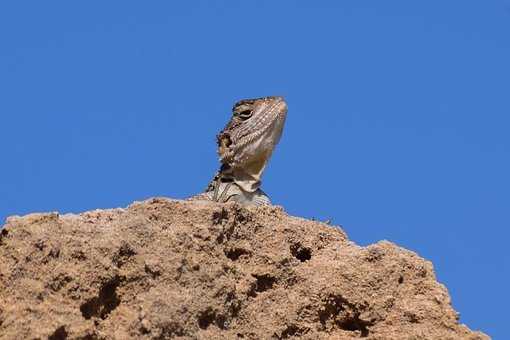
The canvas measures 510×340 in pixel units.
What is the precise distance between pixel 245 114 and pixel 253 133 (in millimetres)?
340

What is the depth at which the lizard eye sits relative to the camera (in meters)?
10.7

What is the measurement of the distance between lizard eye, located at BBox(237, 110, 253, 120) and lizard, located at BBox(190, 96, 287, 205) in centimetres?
1

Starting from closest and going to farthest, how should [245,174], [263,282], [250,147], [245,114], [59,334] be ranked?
[59,334] → [263,282] → [250,147] → [245,174] → [245,114]

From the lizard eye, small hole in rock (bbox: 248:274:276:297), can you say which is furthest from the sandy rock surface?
the lizard eye

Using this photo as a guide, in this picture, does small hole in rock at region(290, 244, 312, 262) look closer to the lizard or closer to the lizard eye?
the lizard

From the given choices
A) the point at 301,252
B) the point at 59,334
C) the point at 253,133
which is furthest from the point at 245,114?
the point at 59,334

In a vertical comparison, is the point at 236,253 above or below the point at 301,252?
below

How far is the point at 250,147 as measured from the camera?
10.4m

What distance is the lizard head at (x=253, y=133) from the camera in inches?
412

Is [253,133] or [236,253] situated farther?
[253,133]

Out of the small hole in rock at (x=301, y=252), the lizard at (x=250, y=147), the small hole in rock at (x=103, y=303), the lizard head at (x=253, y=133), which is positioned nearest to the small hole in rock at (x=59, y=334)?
the small hole in rock at (x=103, y=303)

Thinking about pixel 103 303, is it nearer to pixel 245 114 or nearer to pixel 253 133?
pixel 253 133

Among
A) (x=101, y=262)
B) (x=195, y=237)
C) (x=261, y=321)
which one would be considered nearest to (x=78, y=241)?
(x=101, y=262)

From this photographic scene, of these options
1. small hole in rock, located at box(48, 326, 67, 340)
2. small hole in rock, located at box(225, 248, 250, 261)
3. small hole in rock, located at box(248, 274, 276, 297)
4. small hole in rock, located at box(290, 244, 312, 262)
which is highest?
small hole in rock, located at box(290, 244, 312, 262)
